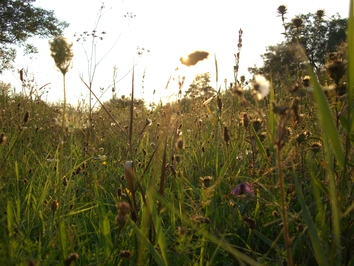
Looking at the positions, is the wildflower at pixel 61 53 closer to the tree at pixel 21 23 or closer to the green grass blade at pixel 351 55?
the green grass blade at pixel 351 55

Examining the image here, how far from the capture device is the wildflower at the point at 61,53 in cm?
88

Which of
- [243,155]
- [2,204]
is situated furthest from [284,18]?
[2,204]

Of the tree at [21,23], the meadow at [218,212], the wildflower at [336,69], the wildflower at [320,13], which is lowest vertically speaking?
the meadow at [218,212]

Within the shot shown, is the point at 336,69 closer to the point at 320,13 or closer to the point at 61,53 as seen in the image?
the point at 61,53

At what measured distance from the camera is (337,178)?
1123 millimetres

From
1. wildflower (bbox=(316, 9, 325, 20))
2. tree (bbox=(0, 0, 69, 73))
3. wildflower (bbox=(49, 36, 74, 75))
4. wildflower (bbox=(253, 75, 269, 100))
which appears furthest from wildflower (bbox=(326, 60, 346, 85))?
tree (bbox=(0, 0, 69, 73))

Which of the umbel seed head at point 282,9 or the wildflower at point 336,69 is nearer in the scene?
the wildflower at point 336,69

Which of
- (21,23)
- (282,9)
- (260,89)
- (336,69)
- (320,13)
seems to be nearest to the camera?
(260,89)

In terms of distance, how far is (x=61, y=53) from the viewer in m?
0.88

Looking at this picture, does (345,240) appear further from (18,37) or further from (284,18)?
(18,37)

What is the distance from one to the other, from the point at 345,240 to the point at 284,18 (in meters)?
1.79

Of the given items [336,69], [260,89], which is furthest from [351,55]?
[260,89]

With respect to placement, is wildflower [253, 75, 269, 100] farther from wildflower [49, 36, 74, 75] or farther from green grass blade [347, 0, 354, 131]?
wildflower [49, 36, 74, 75]

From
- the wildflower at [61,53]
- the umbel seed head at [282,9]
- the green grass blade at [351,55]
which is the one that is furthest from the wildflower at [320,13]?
the wildflower at [61,53]
